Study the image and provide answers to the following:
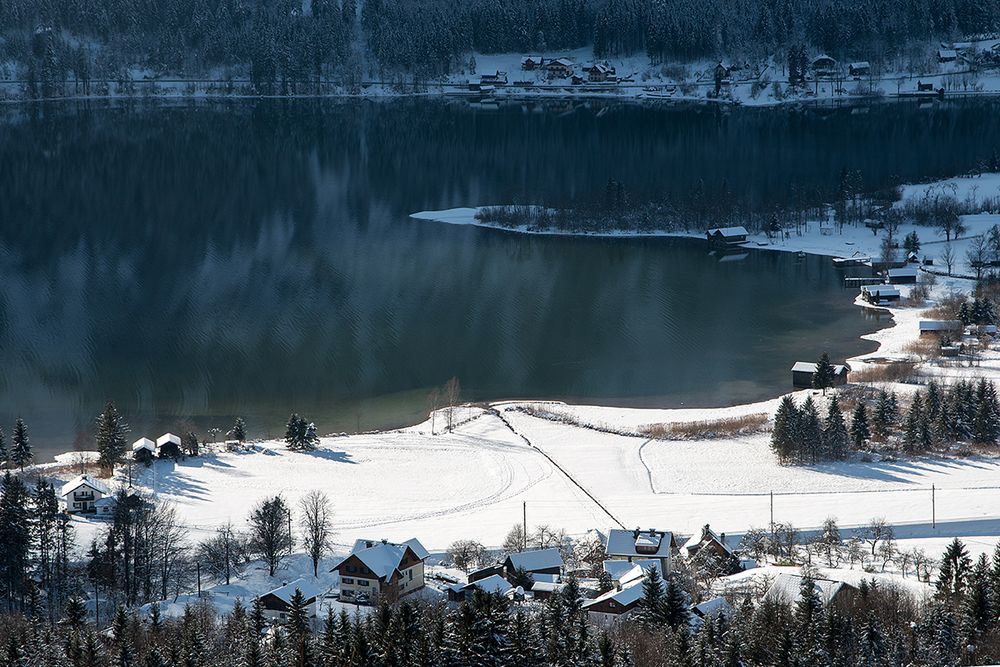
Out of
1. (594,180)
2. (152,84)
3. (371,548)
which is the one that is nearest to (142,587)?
(371,548)

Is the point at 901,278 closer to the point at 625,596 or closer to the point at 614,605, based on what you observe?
the point at 625,596

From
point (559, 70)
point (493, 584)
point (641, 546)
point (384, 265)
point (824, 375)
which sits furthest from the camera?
point (559, 70)

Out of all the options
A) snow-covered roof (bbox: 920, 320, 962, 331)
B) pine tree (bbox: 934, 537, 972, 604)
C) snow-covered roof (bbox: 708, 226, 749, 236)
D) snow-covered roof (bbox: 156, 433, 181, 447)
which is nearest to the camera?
pine tree (bbox: 934, 537, 972, 604)

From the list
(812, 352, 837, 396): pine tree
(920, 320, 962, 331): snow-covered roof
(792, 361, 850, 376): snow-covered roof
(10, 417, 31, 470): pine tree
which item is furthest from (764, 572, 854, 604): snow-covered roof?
(920, 320, 962, 331): snow-covered roof

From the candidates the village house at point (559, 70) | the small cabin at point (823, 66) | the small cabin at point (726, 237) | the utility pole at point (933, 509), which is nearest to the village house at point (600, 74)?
the village house at point (559, 70)

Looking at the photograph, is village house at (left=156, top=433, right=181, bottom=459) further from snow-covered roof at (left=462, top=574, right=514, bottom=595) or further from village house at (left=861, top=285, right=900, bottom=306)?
village house at (left=861, top=285, right=900, bottom=306)

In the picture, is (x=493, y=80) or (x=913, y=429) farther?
(x=493, y=80)

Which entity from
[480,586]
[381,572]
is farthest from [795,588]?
[381,572]
